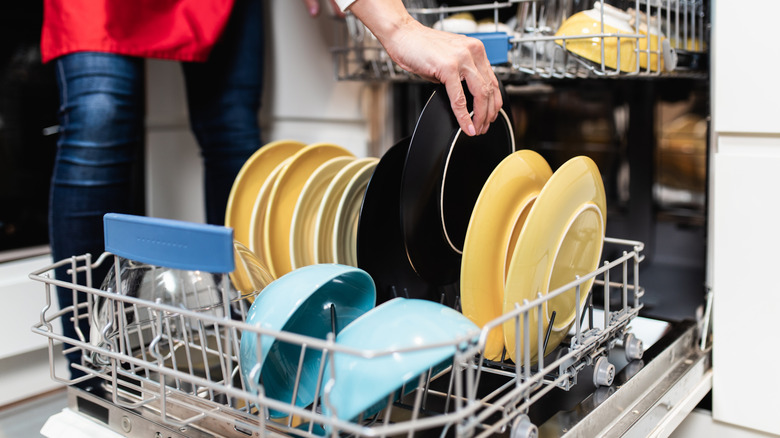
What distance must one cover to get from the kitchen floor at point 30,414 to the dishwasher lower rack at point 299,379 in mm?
350

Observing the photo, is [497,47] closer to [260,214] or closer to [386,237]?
[386,237]

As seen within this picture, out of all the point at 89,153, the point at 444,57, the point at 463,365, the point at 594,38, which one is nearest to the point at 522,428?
the point at 463,365

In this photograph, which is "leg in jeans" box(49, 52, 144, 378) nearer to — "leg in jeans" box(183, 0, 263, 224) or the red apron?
the red apron

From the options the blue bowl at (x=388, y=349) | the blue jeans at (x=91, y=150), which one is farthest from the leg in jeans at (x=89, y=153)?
the blue bowl at (x=388, y=349)

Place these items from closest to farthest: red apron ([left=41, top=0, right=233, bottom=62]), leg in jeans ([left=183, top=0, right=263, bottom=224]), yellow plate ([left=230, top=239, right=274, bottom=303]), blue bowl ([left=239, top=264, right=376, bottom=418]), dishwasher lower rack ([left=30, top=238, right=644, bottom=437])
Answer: dishwasher lower rack ([left=30, top=238, right=644, bottom=437]) < blue bowl ([left=239, top=264, right=376, bottom=418]) < yellow plate ([left=230, top=239, right=274, bottom=303]) < red apron ([left=41, top=0, right=233, bottom=62]) < leg in jeans ([left=183, top=0, right=263, bottom=224])

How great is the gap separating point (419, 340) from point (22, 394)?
2.92 ft

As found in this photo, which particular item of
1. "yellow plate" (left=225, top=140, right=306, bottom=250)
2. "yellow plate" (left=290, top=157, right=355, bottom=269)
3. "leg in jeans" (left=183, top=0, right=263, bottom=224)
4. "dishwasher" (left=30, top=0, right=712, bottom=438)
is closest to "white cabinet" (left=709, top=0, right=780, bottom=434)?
"dishwasher" (left=30, top=0, right=712, bottom=438)

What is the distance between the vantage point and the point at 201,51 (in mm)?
1001

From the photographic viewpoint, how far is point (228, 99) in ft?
3.49

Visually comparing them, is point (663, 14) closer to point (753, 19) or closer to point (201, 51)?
point (753, 19)

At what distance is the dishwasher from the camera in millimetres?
455

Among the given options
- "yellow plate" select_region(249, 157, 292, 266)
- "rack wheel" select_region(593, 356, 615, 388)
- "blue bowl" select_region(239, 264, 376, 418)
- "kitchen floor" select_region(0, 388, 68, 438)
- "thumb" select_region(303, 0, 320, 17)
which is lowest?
"kitchen floor" select_region(0, 388, 68, 438)

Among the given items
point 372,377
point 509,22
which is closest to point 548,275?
point 372,377

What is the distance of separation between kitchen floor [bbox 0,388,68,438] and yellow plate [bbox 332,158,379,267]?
1.79ft
